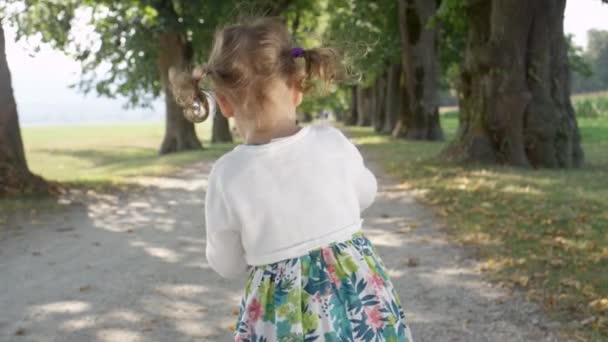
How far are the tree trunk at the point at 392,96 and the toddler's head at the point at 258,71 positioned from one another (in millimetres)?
25711

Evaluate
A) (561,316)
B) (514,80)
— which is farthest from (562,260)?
(514,80)

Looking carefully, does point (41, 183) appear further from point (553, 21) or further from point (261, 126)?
point (261, 126)

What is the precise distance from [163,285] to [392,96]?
77.8 feet

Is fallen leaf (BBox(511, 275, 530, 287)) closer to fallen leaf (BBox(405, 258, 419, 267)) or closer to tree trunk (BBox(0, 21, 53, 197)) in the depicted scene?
fallen leaf (BBox(405, 258, 419, 267))

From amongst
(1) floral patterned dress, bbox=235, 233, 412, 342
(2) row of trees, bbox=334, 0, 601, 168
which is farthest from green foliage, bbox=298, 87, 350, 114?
(1) floral patterned dress, bbox=235, 233, 412, 342

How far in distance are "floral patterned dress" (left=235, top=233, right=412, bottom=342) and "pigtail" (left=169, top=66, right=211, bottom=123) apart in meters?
0.65

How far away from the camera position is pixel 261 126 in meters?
2.35

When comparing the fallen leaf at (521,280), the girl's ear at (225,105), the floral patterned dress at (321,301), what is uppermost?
the girl's ear at (225,105)

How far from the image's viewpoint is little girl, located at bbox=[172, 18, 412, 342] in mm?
2268

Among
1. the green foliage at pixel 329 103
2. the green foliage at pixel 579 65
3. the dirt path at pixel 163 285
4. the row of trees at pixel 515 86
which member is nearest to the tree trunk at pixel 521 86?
the row of trees at pixel 515 86

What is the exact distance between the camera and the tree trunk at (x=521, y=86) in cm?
1222

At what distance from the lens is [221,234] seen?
2.35 meters

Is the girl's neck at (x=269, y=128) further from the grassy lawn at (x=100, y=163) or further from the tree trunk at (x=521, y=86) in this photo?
the tree trunk at (x=521, y=86)

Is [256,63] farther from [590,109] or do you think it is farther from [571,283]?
[590,109]
